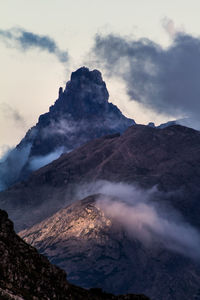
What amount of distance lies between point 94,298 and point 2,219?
38.8 m

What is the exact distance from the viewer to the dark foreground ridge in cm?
13300

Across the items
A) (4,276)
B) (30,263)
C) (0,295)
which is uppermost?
(30,263)

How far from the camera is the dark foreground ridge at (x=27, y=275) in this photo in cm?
13300

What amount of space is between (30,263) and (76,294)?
20.5 meters

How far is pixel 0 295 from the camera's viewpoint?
107750 millimetres

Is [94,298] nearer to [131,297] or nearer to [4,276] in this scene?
[131,297]

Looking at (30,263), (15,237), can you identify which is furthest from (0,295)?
(15,237)

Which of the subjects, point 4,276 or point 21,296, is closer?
point 21,296

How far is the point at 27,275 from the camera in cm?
14425

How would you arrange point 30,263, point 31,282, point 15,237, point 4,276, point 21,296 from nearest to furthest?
point 21,296, point 4,276, point 31,282, point 30,263, point 15,237

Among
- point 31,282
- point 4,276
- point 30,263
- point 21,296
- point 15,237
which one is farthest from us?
point 15,237

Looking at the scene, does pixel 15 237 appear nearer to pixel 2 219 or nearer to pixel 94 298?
pixel 2 219

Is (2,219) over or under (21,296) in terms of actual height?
over

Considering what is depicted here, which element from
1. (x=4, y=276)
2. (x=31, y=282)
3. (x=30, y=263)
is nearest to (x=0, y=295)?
(x=4, y=276)
